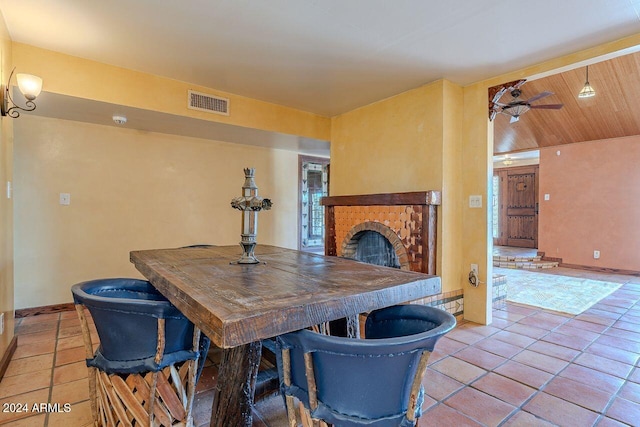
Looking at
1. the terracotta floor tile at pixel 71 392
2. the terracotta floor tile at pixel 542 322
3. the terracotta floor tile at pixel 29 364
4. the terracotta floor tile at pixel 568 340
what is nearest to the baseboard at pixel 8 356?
the terracotta floor tile at pixel 29 364

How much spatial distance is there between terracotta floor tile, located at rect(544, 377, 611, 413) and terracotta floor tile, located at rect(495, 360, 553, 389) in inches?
1.9

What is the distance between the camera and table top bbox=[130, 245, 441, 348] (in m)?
0.86

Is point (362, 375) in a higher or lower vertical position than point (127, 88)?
lower

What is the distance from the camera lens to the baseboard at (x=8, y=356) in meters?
2.05

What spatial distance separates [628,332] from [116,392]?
13.0 feet

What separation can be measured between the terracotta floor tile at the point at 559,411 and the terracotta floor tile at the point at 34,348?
3342 mm

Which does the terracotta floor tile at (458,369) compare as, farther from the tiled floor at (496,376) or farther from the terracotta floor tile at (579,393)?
the terracotta floor tile at (579,393)

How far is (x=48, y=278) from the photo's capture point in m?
3.33

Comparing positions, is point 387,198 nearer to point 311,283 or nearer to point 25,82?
point 311,283

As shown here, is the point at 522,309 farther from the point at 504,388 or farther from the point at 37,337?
the point at 37,337

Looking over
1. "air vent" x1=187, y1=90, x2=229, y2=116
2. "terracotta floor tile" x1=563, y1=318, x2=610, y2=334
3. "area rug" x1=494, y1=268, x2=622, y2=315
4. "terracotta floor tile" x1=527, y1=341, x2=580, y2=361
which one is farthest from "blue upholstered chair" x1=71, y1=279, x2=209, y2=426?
"area rug" x1=494, y1=268, x2=622, y2=315

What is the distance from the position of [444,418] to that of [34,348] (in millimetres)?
3011

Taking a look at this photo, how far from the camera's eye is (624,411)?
1726 mm

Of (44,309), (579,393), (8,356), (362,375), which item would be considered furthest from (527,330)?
(44,309)
